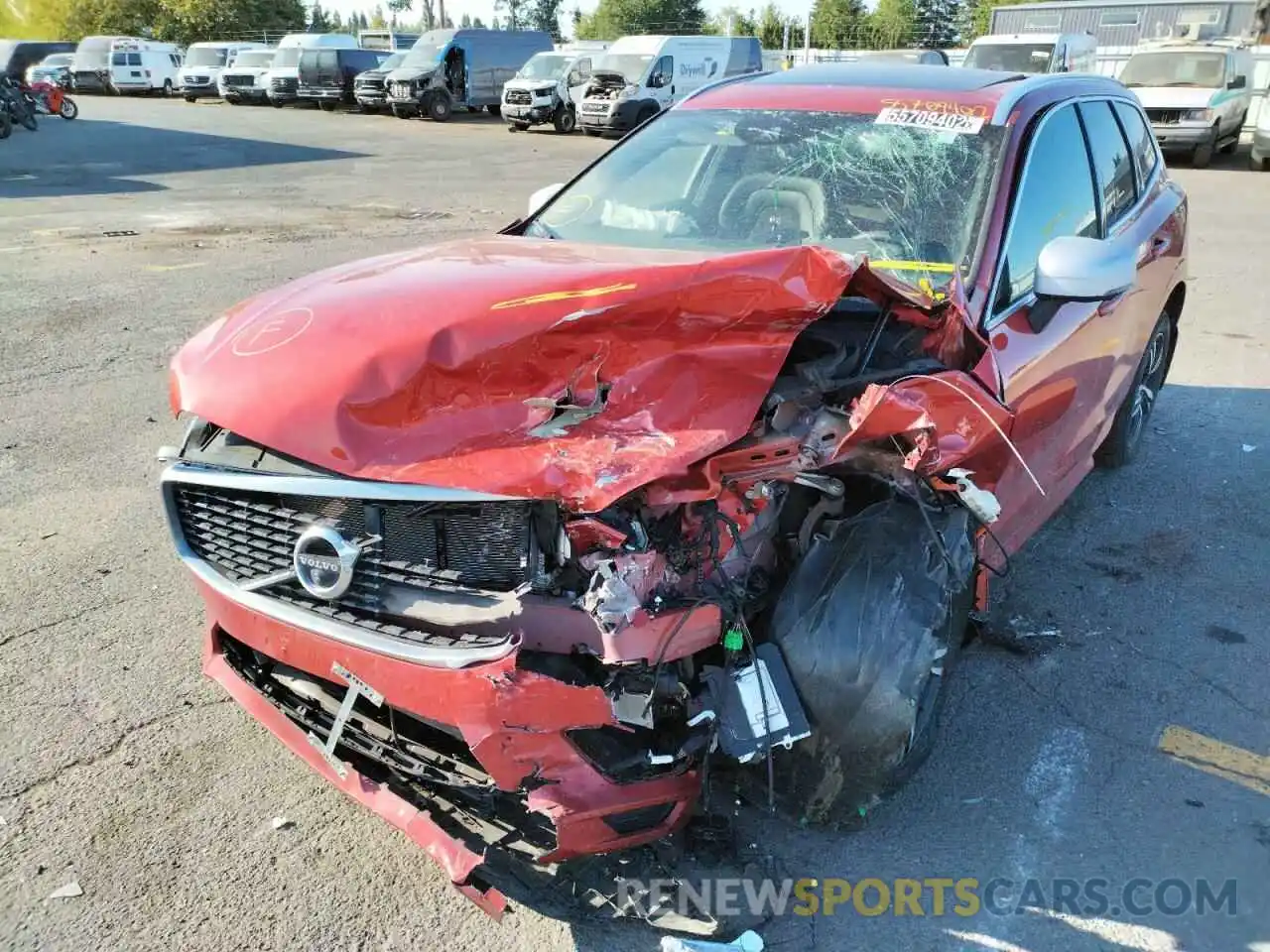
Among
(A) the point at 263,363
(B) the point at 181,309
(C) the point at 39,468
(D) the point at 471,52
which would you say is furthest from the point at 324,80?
(A) the point at 263,363

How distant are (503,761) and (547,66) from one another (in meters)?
27.4

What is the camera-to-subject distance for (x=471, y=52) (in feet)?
96.3

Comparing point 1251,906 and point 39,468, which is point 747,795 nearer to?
point 1251,906

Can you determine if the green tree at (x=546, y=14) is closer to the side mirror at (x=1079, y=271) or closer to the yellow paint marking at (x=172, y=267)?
the yellow paint marking at (x=172, y=267)

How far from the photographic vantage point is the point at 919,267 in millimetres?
3316

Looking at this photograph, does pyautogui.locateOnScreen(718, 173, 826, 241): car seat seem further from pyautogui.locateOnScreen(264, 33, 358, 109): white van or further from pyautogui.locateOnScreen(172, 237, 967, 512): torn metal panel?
pyautogui.locateOnScreen(264, 33, 358, 109): white van

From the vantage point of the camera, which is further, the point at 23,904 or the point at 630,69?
the point at 630,69

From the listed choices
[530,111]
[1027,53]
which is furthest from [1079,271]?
[530,111]

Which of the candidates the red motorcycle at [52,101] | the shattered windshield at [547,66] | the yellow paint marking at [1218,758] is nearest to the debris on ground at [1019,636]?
the yellow paint marking at [1218,758]

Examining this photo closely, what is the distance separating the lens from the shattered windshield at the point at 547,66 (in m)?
26.7

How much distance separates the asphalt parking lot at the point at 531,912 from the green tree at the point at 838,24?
56655 millimetres

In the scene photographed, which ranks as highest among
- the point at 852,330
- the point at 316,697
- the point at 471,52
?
the point at 471,52

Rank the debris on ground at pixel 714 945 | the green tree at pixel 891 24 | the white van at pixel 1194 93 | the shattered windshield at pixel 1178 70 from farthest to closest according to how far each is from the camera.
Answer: the green tree at pixel 891 24, the shattered windshield at pixel 1178 70, the white van at pixel 1194 93, the debris on ground at pixel 714 945

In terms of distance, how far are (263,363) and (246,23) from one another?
6279 centimetres
